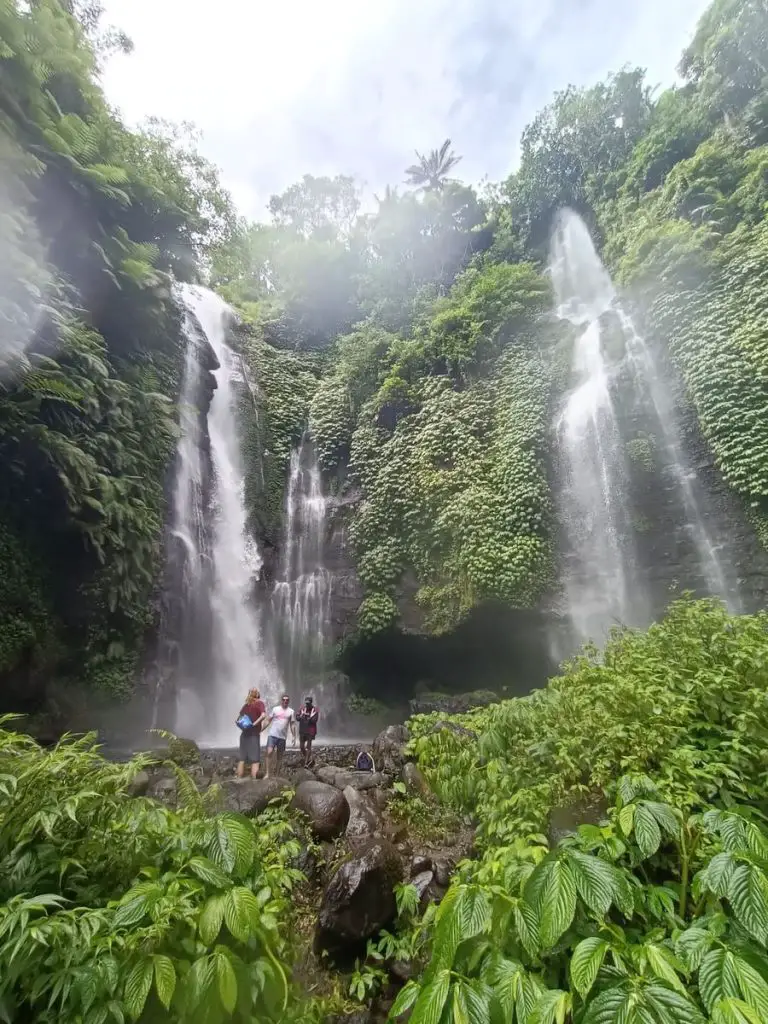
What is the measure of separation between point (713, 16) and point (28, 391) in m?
22.1

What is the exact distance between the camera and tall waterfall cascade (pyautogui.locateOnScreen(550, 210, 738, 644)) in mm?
9945

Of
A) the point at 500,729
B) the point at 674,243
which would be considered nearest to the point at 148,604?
the point at 500,729

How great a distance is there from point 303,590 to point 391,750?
23.0 feet

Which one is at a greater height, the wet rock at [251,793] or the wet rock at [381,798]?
the wet rock at [251,793]

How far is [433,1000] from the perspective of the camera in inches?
51.6

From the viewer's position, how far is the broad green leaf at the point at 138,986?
1434 mm

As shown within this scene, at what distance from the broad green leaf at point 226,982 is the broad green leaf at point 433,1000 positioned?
1.86 feet

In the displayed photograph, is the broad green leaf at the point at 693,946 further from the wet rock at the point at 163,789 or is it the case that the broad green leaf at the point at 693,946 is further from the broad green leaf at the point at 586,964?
the wet rock at the point at 163,789

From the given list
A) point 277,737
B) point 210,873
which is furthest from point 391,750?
point 210,873

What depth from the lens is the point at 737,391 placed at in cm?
973

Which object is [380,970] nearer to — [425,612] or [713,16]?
[425,612]

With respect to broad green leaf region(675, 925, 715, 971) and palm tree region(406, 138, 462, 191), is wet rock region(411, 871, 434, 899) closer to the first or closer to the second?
broad green leaf region(675, 925, 715, 971)

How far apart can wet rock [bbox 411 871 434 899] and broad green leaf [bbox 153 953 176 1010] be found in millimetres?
2682

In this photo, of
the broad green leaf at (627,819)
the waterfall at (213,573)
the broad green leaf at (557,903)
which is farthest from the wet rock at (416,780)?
the waterfall at (213,573)
